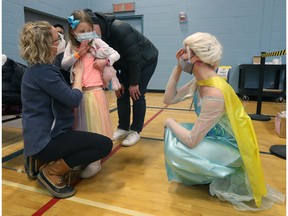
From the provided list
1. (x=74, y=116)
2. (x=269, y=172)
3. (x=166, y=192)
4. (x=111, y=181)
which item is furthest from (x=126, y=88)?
(x=269, y=172)

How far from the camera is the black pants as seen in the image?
131cm

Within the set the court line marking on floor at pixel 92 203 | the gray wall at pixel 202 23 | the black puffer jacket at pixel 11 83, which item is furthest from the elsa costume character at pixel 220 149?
the gray wall at pixel 202 23

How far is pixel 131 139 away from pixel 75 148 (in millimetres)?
891

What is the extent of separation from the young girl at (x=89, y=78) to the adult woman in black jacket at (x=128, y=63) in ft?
0.54

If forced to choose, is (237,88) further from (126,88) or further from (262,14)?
(126,88)

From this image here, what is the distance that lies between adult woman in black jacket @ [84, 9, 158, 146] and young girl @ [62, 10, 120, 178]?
0.16 m

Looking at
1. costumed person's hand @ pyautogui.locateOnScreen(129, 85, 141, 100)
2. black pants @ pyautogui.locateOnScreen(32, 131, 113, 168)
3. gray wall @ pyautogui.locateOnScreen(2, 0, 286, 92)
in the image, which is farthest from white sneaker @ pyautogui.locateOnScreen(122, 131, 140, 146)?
gray wall @ pyautogui.locateOnScreen(2, 0, 286, 92)

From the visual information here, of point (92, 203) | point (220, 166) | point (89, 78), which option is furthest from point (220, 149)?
point (89, 78)

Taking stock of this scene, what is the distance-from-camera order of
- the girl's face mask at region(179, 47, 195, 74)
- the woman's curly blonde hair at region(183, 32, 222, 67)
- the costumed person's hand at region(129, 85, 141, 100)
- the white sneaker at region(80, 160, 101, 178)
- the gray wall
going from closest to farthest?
the woman's curly blonde hair at region(183, 32, 222, 67), the girl's face mask at region(179, 47, 195, 74), the white sneaker at region(80, 160, 101, 178), the costumed person's hand at region(129, 85, 141, 100), the gray wall

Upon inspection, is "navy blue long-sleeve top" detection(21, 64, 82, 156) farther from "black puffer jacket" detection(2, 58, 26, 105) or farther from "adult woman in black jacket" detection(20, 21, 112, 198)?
"black puffer jacket" detection(2, 58, 26, 105)

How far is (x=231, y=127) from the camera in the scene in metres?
1.27

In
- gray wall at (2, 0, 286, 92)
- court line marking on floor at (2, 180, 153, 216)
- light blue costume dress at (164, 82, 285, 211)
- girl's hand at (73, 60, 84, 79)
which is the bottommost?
court line marking on floor at (2, 180, 153, 216)

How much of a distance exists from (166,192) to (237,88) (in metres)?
4.18

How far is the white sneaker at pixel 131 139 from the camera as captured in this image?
7.04ft
